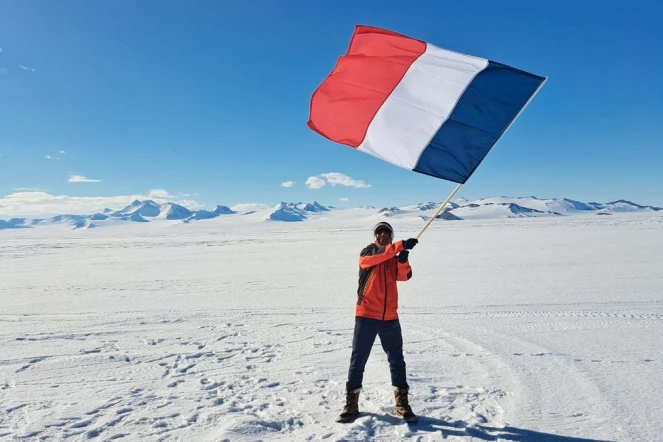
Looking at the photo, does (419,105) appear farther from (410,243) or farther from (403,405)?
(403,405)

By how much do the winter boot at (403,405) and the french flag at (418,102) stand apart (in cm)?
226

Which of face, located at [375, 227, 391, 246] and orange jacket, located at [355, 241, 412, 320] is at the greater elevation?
face, located at [375, 227, 391, 246]

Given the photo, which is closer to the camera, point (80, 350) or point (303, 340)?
point (80, 350)

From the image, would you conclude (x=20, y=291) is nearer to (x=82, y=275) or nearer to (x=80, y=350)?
(x=82, y=275)

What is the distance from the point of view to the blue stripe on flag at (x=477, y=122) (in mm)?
4270

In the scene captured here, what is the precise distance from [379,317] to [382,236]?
2.65 ft

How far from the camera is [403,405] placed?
13.3ft

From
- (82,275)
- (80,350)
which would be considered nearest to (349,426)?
(80,350)

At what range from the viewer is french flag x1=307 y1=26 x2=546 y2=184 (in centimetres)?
432

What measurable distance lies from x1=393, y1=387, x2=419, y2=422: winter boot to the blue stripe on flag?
7.45ft

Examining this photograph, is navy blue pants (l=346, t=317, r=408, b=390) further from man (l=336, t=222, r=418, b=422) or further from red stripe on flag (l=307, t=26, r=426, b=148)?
red stripe on flag (l=307, t=26, r=426, b=148)

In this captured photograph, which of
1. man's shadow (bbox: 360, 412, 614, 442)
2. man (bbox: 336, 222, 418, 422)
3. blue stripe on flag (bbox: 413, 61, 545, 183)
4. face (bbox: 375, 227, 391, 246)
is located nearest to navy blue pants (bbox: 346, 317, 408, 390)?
man (bbox: 336, 222, 418, 422)

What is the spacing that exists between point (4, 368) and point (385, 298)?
5.52 meters

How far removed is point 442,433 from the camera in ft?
12.4
